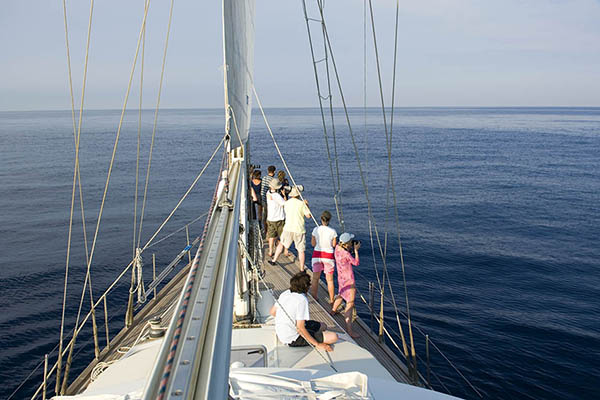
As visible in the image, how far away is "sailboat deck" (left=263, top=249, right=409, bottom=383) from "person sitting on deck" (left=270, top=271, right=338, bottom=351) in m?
1.03

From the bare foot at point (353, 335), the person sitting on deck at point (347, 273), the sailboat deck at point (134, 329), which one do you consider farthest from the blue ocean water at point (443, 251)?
the sailboat deck at point (134, 329)

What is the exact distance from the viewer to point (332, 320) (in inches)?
257

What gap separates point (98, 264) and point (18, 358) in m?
5.54

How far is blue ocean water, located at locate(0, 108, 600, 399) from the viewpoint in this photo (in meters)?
9.52

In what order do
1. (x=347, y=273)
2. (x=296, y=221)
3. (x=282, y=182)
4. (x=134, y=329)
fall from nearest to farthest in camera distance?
(x=347, y=273)
(x=134, y=329)
(x=296, y=221)
(x=282, y=182)

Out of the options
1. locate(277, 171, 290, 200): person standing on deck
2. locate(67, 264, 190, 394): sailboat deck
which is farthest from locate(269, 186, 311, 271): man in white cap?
locate(67, 264, 190, 394): sailboat deck

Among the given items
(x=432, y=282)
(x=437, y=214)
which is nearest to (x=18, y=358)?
(x=432, y=282)

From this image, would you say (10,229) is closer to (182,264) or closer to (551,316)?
(182,264)

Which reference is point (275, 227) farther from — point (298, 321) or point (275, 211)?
point (298, 321)

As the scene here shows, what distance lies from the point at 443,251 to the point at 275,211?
9.10 metres

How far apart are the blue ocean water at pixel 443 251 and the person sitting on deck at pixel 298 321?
2.04 meters

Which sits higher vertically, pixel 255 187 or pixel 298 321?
pixel 255 187

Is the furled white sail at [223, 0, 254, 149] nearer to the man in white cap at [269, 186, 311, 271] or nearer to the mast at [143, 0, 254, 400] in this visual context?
the mast at [143, 0, 254, 400]

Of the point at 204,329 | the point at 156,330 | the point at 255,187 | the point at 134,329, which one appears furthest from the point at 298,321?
the point at 255,187
